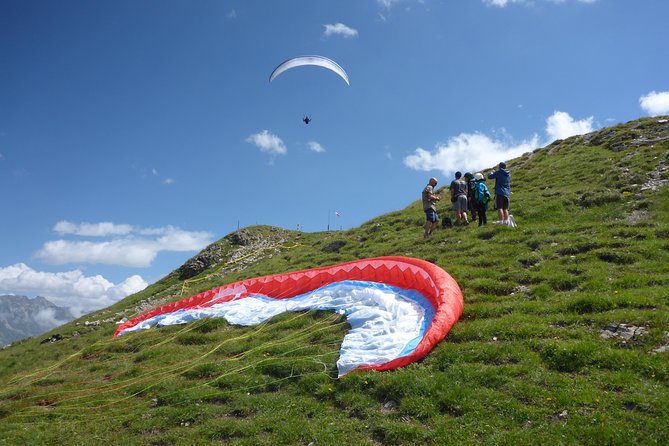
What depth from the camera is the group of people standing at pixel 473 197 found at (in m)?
19.5

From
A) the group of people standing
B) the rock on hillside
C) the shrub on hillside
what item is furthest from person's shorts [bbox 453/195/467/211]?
the rock on hillside

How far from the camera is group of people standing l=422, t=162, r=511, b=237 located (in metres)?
19.5

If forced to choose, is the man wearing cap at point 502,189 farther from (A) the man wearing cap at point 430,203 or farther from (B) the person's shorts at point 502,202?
(A) the man wearing cap at point 430,203

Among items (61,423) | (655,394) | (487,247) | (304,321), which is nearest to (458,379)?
(655,394)

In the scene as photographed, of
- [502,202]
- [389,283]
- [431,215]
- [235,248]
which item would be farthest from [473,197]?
[235,248]

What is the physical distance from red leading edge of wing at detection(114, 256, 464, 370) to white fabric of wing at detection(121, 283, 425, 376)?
0.48 meters

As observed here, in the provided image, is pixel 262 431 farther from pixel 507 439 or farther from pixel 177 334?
pixel 177 334

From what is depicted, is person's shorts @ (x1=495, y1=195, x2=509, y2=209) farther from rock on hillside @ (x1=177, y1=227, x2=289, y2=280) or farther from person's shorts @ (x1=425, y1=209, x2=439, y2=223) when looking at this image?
rock on hillside @ (x1=177, y1=227, x2=289, y2=280)

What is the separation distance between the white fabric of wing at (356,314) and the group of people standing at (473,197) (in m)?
7.06

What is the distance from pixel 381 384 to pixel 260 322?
22.3 feet

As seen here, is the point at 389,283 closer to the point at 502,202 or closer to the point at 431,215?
the point at 431,215

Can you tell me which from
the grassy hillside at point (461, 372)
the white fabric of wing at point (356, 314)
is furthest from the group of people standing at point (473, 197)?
the white fabric of wing at point (356, 314)

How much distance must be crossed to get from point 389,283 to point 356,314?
2.37 meters

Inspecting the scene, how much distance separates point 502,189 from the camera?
767 inches
